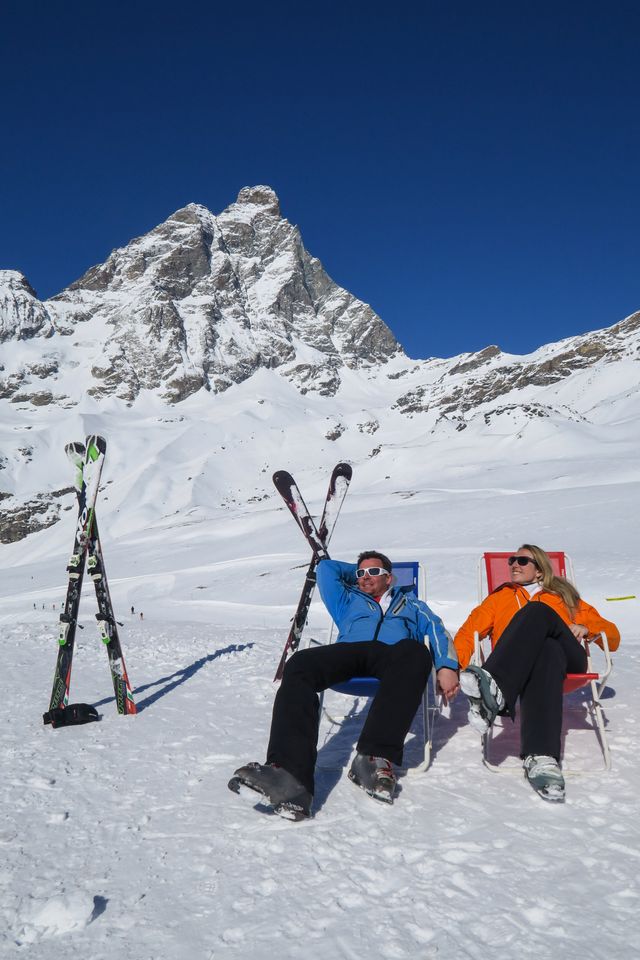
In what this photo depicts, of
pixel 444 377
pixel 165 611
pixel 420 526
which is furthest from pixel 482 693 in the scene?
pixel 444 377

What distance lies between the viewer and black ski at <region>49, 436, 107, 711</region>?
4.88 metres

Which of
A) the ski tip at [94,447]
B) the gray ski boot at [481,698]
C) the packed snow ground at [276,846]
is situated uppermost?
the ski tip at [94,447]

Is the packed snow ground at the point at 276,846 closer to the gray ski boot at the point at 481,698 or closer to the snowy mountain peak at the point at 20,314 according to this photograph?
the gray ski boot at the point at 481,698

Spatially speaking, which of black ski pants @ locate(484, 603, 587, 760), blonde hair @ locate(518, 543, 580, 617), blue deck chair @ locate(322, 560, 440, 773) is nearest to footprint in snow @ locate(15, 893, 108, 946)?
blue deck chair @ locate(322, 560, 440, 773)

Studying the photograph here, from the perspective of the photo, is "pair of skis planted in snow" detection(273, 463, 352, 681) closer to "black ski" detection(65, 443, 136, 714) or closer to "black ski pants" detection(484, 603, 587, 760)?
"black ski" detection(65, 443, 136, 714)

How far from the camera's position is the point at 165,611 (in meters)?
15.6

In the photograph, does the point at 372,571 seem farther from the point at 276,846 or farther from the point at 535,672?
the point at 276,846

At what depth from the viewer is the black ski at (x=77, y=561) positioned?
4.88 meters

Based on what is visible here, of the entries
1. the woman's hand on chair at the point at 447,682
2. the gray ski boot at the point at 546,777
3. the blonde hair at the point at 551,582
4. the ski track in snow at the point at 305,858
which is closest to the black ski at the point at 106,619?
the ski track in snow at the point at 305,858

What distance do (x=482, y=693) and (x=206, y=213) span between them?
206 metres

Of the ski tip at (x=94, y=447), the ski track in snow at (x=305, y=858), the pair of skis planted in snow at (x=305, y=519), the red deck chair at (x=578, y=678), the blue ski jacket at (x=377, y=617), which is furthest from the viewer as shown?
the pair of skis planted in snow at (x=305, y=519)

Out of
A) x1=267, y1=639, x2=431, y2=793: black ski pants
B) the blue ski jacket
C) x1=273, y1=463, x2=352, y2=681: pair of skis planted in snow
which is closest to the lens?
x1=267, y1=639, x2=431, y2=793: black ski pants

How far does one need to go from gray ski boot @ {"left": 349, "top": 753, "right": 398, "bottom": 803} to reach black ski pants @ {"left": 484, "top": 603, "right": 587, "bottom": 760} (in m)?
0.83

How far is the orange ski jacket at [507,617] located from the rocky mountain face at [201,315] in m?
124
